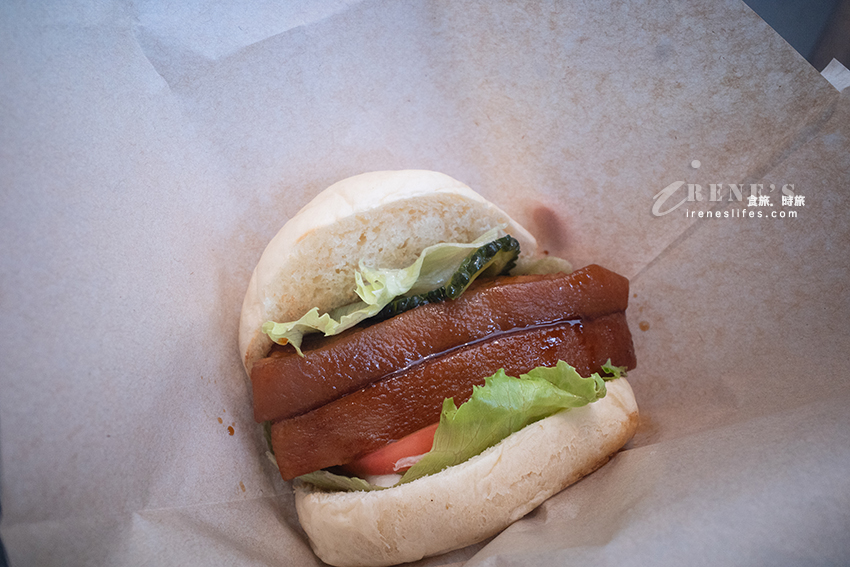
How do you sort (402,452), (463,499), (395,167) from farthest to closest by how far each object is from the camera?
(395,167) → (402,452) → (463,499)

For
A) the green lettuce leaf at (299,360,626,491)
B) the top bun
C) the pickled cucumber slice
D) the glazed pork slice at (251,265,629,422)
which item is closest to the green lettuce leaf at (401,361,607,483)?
the green lettuce leaf at (299,360,626,491)

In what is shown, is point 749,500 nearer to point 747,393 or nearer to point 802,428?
point 802,428

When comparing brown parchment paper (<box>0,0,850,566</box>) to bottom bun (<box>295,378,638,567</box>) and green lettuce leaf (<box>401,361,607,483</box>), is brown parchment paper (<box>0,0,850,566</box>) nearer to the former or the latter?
bottom bun (<box>295,378,638,567</box>)

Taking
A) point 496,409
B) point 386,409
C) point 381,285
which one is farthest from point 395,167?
point 496,409

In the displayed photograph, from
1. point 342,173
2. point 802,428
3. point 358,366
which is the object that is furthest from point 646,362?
point 342,173

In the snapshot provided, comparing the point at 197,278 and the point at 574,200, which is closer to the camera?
the point at 197,278

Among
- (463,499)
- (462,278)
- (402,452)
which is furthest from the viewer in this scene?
(462,278)

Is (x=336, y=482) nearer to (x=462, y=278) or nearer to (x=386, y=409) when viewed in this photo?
(x=386, y=409)
